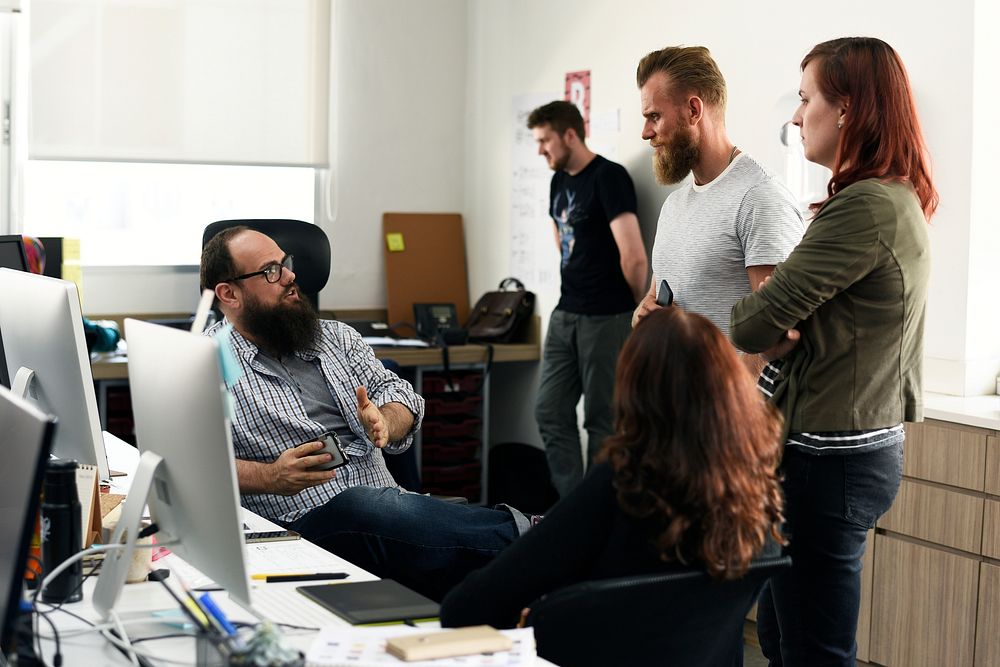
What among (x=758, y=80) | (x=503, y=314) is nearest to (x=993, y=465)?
(x=758, y=80)

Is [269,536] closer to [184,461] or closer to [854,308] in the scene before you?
[184,461]

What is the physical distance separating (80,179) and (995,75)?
12.0 feet

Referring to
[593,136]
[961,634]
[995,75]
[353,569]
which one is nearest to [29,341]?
[353,569]

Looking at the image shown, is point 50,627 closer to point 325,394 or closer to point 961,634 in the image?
point 325,394

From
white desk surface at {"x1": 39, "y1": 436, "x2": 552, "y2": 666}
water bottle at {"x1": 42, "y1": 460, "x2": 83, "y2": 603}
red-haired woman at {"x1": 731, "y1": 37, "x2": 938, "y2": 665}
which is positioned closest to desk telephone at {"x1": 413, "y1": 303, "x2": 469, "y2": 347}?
white desk surface at {"x1": 39, "y1": 436, "x2": 552, "y2": 666}

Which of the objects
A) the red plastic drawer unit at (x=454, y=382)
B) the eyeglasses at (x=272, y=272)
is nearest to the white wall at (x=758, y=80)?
the red plastic drawer unit at (x=454, y=382)

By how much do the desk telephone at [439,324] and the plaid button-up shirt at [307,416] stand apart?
204 cm

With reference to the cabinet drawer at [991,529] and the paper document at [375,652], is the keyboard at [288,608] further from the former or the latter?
the cabinet drawer at [991,529]

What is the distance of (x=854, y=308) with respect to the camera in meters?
2.16

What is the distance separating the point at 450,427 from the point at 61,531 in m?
3.34

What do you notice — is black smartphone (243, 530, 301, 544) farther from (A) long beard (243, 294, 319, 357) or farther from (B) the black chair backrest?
(B) the black chair backrest

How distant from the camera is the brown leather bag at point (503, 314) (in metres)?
5.17

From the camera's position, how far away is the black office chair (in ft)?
4.99

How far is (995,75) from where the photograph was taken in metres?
3.27
